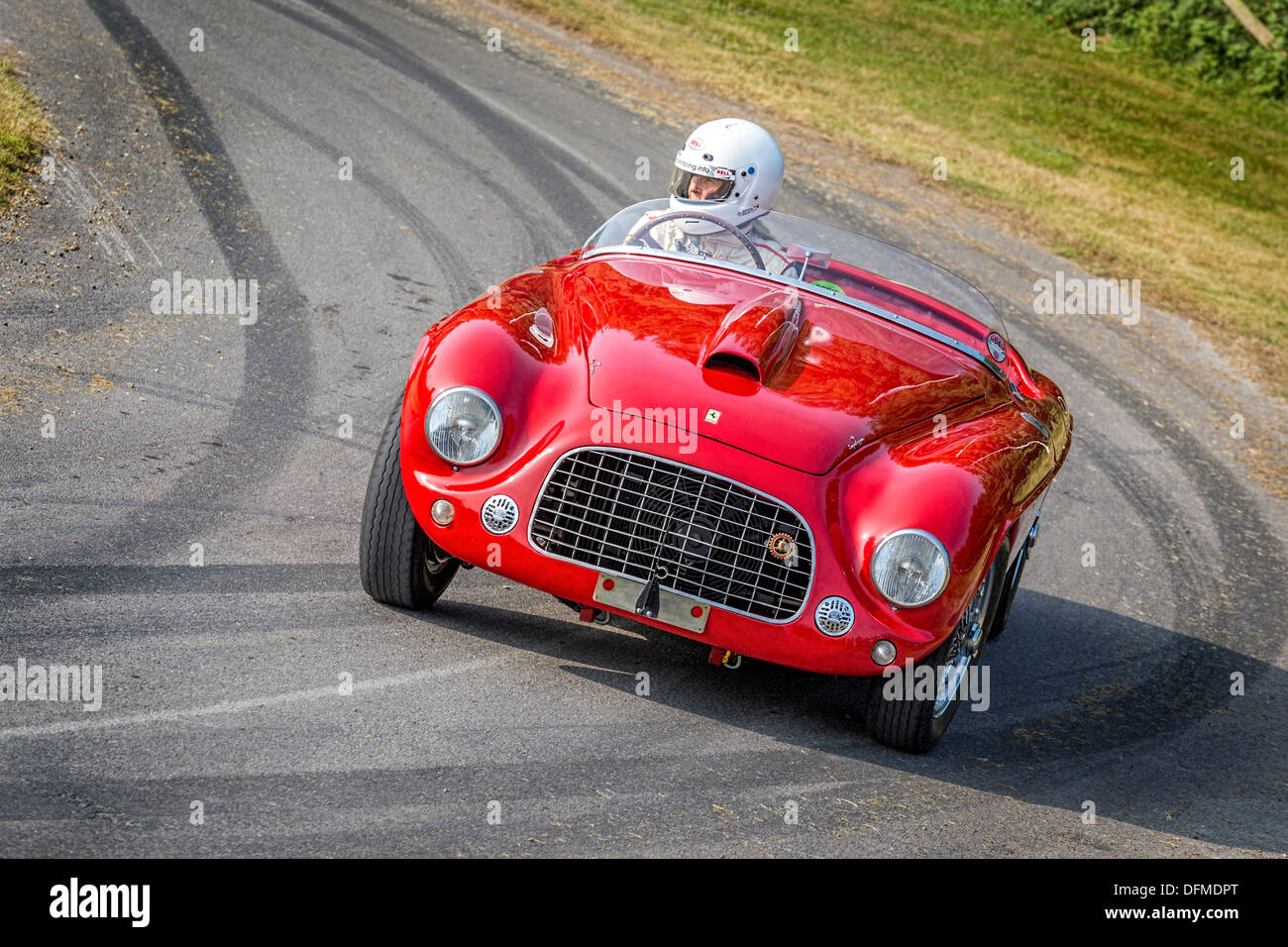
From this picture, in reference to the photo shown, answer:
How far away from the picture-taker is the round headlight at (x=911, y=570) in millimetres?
4629

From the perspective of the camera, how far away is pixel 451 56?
50.5 feet

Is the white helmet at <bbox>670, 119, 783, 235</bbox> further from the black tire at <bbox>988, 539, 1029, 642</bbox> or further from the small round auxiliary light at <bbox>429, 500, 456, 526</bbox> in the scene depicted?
the small round auxiliary light at <bbox>429, 500, 456, 526</bbox>

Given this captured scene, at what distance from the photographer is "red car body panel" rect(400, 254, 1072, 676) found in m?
4.66

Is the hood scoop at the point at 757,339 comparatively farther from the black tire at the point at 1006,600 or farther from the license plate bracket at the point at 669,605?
the black tire at the point at 1006,600

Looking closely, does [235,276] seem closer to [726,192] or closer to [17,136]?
[17,136]

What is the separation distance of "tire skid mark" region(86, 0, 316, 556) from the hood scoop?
7.76 feet

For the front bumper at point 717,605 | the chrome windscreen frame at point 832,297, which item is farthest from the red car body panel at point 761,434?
the chrome windscreen frame at point 832,297

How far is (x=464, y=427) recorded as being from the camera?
4.87 m

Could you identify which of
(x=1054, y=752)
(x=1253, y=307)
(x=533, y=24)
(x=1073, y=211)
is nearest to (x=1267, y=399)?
(x=1253, y=307)

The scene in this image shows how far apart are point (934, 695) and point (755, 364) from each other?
138 centimetres

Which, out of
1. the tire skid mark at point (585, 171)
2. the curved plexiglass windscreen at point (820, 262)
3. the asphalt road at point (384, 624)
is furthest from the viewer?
the tire skid mark at point (585, 171)

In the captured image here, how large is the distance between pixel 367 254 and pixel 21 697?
5.99 metres
